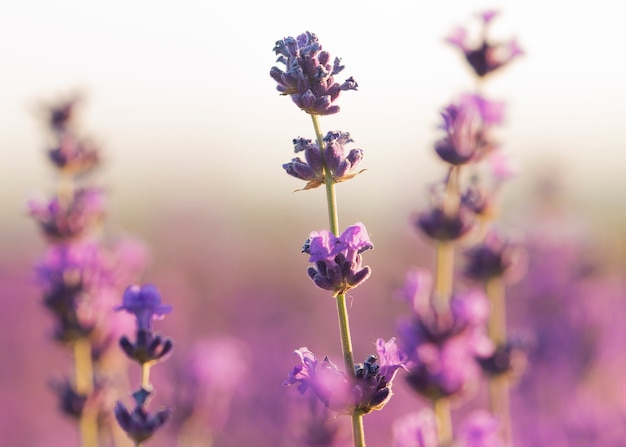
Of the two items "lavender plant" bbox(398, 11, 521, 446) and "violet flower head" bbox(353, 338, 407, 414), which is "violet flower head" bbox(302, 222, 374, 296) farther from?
"lavender plant" bbox(398, 11, 521, 446)

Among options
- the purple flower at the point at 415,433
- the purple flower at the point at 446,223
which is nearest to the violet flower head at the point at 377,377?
the purple flower at the point at 415,433

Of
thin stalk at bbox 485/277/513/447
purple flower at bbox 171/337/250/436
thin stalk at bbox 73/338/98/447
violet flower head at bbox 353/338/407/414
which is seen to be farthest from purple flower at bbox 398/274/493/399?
purple flower at bbox 171/337/250/436

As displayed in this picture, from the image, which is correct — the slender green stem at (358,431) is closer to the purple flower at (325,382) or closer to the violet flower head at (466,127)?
the purple flower at (325,382)

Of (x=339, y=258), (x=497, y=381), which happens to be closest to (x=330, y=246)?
(x=339, y=258)

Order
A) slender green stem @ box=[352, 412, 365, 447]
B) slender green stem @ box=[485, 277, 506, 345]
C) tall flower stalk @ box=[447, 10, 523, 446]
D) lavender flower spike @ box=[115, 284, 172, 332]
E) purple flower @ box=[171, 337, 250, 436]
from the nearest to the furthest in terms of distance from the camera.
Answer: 1. slender green stem @ box=[352, 412, 365, 447]
2. lavender flower spike @ box=[115, 284, 172, 332]
3. tall flower stalk @ box=[447, 10, 523, 446]
4. slender green stem @ box=[485, 277, 506, 345]
5. purple flower @ box=[171, 337, 250, 436]

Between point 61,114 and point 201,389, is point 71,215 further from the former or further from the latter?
point 201,389

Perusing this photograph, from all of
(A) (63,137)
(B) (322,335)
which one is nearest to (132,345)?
(A) (63,137)

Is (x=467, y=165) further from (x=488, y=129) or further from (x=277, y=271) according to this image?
(x=277, y=271)
